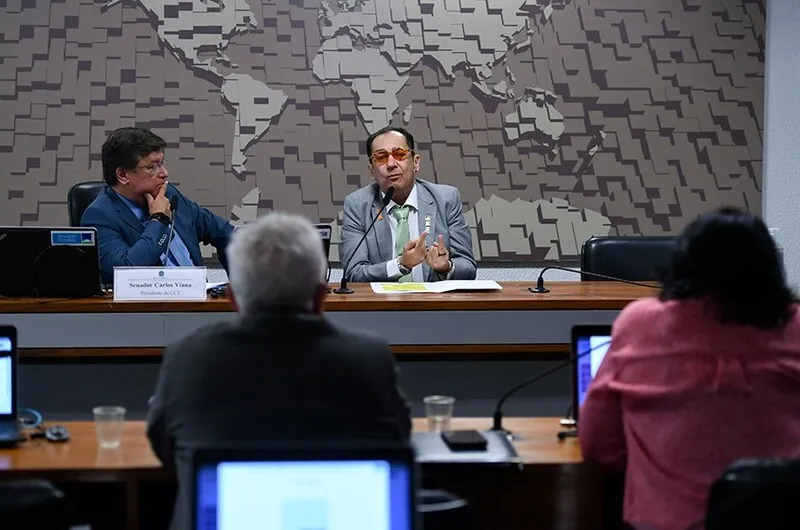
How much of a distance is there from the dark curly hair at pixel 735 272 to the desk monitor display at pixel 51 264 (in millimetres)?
2089

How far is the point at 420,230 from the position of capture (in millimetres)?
4121

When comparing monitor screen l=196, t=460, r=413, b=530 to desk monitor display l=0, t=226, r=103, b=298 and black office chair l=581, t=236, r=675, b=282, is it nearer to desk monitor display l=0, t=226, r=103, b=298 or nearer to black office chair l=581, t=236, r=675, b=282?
desk monitor display l=0, t=226, r=103, b=298

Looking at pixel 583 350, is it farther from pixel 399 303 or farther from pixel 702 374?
pixel 399 303

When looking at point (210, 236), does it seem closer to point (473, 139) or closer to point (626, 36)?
point (473, 139)

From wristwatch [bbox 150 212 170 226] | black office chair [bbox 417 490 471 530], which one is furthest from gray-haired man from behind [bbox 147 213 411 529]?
wristwatch [bbox 150 212 170 226]

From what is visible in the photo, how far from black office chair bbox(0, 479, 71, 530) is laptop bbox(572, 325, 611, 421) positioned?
1127 millimetres

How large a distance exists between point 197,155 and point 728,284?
3296 mm

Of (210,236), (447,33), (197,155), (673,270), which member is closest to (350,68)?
(447,33)

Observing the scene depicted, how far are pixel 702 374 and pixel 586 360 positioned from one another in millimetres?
447

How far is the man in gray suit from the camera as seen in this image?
159 inches

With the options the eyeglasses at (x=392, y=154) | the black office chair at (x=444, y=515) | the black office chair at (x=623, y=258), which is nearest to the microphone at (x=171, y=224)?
the eyeglasses at (x=392, y=154)

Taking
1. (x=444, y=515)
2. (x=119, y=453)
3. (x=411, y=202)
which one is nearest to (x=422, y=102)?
(x=411, y=202)

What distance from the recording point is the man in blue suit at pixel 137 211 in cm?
365

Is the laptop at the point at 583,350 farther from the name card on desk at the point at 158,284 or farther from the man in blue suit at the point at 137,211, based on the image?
the man in blue suit at the point at 137,211
